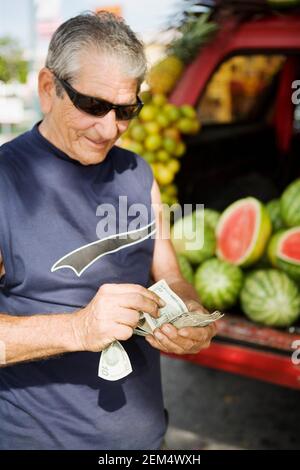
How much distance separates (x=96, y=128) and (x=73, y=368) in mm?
843

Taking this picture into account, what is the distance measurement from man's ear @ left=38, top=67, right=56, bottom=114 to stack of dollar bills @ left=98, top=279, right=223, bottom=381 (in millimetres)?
740

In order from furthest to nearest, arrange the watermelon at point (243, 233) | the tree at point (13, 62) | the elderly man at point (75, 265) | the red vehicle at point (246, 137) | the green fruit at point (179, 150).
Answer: the tree at point (13, 62), the green fruit at point (179, 150), the watermelon at point (243, 233), the red vehicle at point (246, 137), the elderly man at point (75, 265)

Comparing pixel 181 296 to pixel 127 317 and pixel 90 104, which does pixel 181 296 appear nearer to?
pixel 127 317

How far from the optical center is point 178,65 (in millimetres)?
4531

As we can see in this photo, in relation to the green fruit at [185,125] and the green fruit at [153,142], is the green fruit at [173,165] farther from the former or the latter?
the green fruit at [185,125]

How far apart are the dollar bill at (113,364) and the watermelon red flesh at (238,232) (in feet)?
6.80

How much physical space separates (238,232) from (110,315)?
2.35 m

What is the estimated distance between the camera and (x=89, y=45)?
172 centimetres

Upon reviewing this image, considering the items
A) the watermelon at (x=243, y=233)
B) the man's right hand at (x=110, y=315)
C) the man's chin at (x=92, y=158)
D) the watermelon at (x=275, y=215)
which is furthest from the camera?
the watermelon at (x=275, y=215)

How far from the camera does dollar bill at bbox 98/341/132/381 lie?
1.67 metres

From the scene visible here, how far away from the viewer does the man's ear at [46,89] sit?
1.81 metres

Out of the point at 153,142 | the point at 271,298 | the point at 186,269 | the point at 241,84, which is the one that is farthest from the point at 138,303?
the point at 241,84

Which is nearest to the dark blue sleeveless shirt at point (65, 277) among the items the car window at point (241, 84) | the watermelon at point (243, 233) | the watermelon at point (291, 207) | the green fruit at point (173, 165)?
the watermelon at point (243, 233)

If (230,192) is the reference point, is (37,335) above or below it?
above
